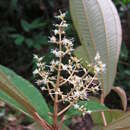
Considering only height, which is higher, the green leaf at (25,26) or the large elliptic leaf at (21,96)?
the large elliptic leaf at (21,96)

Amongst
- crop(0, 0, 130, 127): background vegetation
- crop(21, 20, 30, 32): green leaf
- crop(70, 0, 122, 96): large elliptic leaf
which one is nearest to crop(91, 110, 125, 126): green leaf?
crop(70, 0, 122, 96): large elliptic leaf

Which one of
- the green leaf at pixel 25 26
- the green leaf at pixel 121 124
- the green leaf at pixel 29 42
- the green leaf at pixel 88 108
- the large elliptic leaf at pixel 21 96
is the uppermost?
the large elliptic leaf at pixel 21 96

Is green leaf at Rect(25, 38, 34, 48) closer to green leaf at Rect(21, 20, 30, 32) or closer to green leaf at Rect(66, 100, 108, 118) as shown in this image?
green leaf at Rect(21, 20, 30, 32)

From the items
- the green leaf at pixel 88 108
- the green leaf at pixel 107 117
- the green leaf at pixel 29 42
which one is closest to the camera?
the green leaf at pixel 88 108

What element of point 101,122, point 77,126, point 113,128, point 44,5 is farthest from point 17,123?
point 113,128

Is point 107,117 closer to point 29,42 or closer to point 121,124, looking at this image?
point 121,124

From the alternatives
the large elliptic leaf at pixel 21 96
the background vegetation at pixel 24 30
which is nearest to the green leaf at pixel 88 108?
the large elliptic leaf at pixel 21 96

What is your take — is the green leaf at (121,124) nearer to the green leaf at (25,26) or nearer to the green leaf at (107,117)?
the green leaf at (107,117)

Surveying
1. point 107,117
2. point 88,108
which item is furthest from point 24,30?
point 88,108
